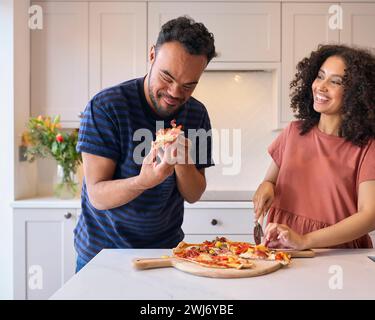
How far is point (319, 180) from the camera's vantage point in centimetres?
141

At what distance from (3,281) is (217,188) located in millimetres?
1446

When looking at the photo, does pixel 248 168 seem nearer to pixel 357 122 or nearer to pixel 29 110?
pixel 29 110

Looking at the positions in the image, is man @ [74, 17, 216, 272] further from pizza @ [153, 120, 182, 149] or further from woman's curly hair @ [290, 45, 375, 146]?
woman's curly hair @ [290, 45, 375, 146]

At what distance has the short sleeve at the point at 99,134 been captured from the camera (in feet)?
4.24

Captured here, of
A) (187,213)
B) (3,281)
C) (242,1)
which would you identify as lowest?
(3,281)

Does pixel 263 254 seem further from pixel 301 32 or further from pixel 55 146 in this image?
pixel 301 32

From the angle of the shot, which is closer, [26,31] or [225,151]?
[26,31]

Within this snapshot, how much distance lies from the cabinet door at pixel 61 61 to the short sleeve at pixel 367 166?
74.5 inches

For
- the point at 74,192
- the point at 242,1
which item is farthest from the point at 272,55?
the point at 74,192

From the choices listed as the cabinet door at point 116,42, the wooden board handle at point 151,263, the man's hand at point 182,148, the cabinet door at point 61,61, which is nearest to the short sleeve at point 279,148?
the man's hand at point 182,148

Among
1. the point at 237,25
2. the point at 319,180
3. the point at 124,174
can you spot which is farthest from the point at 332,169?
the point at 237,25

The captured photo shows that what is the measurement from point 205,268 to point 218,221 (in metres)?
1.52

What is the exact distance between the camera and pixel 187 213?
8.48ft

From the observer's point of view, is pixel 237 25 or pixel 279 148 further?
pixel 237 25
